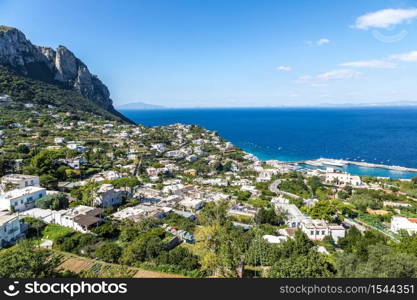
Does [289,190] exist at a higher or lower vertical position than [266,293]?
lower

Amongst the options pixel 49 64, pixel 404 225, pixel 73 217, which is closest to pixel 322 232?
pixel 404 225

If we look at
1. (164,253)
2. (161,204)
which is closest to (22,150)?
(161,204)

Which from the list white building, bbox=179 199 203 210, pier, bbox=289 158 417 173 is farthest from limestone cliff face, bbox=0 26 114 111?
pier, bbox=289 158 417 173

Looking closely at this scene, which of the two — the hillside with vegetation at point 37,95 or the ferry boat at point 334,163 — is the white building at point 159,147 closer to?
the hillside with vegetation at point 37,95

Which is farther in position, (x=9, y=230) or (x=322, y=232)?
(x=322, y=232)

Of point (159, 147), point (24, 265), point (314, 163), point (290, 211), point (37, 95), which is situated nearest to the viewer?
point (24, 265)

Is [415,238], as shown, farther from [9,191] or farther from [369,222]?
[9,191]

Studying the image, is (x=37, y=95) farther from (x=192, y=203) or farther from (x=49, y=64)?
(x=192, y=203)
